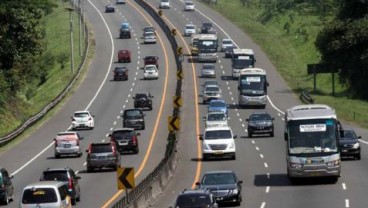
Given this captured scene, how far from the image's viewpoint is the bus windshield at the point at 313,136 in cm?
4528

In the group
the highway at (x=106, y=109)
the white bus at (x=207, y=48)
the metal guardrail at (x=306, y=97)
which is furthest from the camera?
the white bus at (x=207, y=48)

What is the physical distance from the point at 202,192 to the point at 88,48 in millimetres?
100755

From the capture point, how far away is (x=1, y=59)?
100 meters

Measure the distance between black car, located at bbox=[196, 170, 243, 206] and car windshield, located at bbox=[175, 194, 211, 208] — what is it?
4.97 m

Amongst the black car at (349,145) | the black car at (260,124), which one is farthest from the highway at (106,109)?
the black car at (349,145)

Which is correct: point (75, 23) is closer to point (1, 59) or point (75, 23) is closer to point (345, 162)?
point (1, 59)

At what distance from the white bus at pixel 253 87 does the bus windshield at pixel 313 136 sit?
Answer: 45384 mm

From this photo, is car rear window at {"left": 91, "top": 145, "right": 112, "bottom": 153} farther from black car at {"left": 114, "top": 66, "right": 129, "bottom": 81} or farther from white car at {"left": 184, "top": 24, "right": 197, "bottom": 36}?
white car at {"left": 184, "top": 24, "right": 197, "bottom": 36}

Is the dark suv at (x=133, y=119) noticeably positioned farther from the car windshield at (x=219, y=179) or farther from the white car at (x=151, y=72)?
the car windshield at (x=219, y=179)

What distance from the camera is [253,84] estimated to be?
9119 centimetres

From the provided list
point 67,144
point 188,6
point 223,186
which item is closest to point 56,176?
point 223,186

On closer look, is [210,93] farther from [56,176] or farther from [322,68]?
[56,176]

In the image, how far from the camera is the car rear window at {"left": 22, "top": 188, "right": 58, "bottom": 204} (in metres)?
34.5

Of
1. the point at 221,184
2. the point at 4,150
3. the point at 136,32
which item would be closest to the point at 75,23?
the point at 136,32
